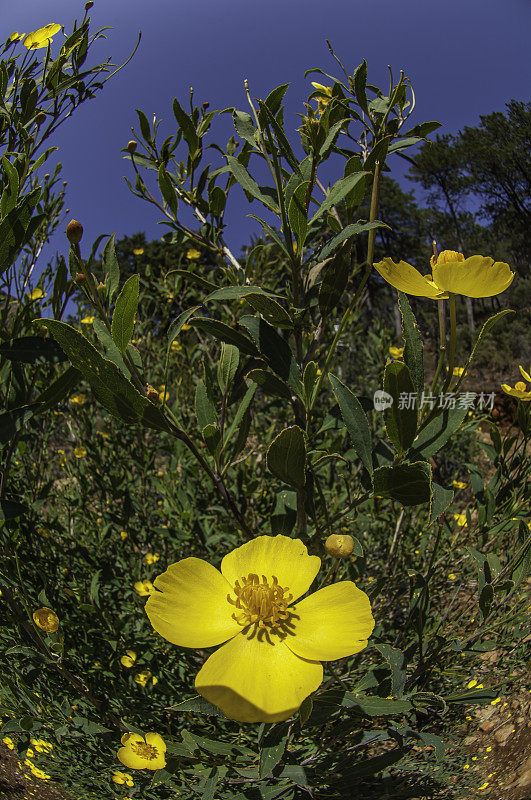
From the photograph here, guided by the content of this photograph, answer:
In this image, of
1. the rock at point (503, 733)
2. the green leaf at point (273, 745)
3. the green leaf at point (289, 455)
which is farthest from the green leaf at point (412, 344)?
the rock at point (503, 733)

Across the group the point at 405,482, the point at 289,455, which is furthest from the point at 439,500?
the point at 289,455

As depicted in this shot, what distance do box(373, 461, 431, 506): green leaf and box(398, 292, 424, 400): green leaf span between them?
0.32ft

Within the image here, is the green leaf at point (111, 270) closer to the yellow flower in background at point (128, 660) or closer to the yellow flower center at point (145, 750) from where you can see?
the yellow flower center at point (145, 750)

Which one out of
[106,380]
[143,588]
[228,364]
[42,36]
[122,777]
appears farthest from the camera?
[143,588]

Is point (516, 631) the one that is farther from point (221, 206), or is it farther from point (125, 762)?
point (221, 206)

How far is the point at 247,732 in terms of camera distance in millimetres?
1216

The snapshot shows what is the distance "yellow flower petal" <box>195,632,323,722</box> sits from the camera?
479mm

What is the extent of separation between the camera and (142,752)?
39.3 inches

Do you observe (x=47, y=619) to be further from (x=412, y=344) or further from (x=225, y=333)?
(x=412, y=344)

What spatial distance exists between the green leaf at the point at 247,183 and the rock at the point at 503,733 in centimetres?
173

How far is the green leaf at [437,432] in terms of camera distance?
579mm

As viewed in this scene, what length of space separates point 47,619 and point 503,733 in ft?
4.94

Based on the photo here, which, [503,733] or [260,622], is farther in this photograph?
[503,733]

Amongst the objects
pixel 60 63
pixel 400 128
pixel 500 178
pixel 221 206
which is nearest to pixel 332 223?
pixel 400 128
